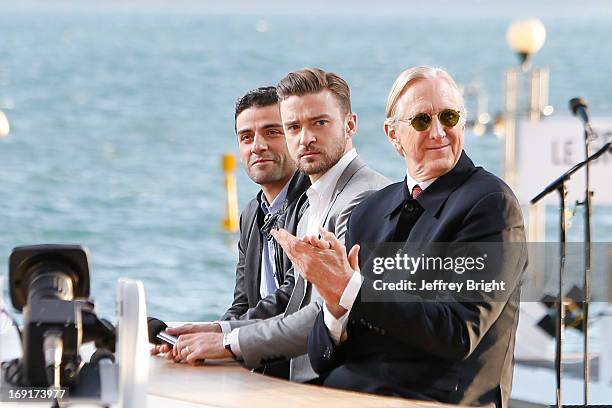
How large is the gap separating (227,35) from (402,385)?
61.6 m

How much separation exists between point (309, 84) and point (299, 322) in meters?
0.63

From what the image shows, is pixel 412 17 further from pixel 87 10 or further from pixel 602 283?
pixel 602 283

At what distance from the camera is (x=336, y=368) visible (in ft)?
9.25

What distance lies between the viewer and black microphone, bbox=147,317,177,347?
2.95m

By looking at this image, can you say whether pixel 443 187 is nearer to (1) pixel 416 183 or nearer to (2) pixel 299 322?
(1) pixel 416 183

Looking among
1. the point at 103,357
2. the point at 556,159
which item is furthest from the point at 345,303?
the point at 556,159

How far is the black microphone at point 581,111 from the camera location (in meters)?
4.34

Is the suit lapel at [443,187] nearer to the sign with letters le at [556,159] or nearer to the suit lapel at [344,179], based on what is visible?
the suit lapel at [344,179]

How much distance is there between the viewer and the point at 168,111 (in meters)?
40.2

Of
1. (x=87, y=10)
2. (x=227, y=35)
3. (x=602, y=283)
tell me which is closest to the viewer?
(x=602, y=283)

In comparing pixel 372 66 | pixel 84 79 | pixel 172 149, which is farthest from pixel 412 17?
pixel 172 149

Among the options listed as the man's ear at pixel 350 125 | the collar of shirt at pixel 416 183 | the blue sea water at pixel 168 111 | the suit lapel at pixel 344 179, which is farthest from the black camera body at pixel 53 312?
the blue sea water at pixel 168 111

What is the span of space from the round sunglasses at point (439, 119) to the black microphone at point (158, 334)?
73cm

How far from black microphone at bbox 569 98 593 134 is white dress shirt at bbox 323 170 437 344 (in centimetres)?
160
